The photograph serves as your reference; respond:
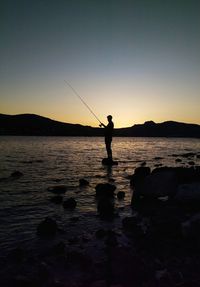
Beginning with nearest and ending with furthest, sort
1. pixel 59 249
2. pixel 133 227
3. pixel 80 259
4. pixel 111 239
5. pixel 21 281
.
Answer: pixel 21 281, pixel 80 259, pixel 59 249, pixel 111 239, pixel 133 227

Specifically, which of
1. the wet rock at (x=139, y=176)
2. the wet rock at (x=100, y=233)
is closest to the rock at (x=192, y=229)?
the wet rock at (x=100, y=233)

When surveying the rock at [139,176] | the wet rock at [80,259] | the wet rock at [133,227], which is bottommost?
the wet rock at [80,259]

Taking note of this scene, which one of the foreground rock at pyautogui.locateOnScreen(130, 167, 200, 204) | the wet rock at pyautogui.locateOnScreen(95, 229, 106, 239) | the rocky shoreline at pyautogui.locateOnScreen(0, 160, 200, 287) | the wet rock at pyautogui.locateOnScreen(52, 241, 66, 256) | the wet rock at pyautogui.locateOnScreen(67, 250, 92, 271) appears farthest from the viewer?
the foreground rock at pyautogui.locateOnScreen(130, 167, 200, 204)

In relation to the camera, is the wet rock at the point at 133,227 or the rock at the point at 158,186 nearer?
the wet rock at the point at 133,227

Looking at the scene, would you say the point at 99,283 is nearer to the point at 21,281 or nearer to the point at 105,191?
the point at 21,281

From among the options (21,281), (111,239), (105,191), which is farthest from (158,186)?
(21,281)

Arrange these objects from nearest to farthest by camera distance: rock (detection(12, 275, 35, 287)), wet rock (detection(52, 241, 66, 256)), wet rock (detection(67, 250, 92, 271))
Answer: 1. rock (detection(12, 275, 35, 287))
2. wet rock (detection(67, 250, 92, 271))
3. wet rock (detection(52, 241, 66, 256))

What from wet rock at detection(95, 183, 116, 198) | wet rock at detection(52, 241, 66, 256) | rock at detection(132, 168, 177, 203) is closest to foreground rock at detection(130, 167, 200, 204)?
rock at detection(132, 168, 177, 203)

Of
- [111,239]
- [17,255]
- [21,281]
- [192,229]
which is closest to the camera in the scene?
[21,281]

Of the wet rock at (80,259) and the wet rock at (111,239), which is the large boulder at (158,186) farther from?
the wet rock at (80,259)

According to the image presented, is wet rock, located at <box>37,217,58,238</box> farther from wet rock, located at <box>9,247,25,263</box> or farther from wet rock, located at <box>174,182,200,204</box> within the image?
wet rock, located at <box>174,182,200,204</box>

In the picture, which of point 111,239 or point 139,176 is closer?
point 111,239

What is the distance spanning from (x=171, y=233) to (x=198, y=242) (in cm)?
89

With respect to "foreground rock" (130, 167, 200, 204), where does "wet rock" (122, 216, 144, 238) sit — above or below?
below
